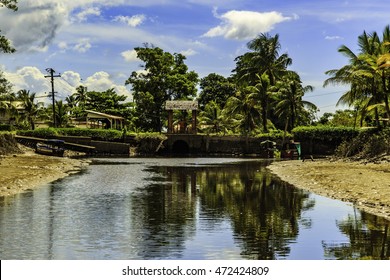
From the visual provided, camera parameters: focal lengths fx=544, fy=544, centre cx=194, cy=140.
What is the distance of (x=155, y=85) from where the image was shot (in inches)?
3738

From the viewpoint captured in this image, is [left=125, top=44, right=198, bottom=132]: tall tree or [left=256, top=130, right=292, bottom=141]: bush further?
[left=125, top=44, right=198, bottom=132]: tall tree

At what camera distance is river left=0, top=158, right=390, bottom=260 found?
50.5 feet

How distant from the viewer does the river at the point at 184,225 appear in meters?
15.4

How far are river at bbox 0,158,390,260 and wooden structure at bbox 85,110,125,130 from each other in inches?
2426

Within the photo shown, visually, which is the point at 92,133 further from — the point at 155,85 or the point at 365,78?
the point at 365,78

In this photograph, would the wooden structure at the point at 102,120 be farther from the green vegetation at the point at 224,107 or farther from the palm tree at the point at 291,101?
the palm tree at the point at 291,101

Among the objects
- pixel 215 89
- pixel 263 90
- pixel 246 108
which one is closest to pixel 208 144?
pixel 246 108

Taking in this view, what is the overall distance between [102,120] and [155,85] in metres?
11.5

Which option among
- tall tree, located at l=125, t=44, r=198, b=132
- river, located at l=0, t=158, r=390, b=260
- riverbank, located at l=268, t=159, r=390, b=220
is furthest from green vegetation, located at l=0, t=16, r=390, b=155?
river, located at l=0, t=158, r=390, b=260

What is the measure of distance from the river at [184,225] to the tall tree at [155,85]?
64007 millimetres

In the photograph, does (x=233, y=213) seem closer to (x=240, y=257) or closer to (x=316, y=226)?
(x=316, y=226)

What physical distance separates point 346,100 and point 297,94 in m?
17.6

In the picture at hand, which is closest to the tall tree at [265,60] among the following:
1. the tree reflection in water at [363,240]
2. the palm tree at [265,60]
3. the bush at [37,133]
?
the palm tree at [265,60]

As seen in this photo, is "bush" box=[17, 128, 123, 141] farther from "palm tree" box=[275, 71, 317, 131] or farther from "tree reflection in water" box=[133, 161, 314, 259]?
"tree reflection in water" box=[133, 161, 314, 259]
